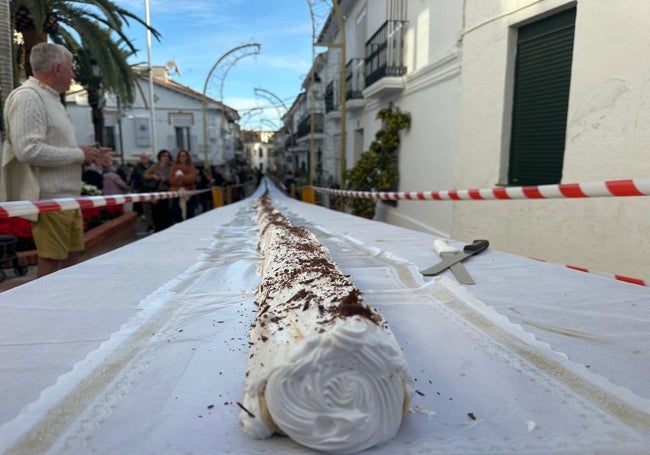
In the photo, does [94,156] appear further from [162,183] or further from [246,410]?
[162,183]

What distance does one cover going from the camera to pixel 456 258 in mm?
2219

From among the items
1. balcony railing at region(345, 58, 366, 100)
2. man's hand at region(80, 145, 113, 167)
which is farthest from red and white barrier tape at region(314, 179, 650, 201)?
balcony railing at region(345, 58, 366, 100)

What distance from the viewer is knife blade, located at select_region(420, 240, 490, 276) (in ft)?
6.63

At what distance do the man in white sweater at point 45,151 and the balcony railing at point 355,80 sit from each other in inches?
391

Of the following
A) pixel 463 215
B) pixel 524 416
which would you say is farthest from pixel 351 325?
pixel 463 215

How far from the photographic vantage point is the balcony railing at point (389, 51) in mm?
8805

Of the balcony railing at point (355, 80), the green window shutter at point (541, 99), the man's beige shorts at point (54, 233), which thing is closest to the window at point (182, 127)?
the balcony railing at point (355, 80)

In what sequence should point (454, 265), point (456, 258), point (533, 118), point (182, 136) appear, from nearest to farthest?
point (454, 265), point (456, 258), point (533, 118), point (182, 136)

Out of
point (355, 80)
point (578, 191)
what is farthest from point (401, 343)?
point (355, 80)

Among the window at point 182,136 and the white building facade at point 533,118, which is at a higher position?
the window at point 182,136

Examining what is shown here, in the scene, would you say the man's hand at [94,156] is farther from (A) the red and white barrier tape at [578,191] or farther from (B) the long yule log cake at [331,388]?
(A) the red and white barrier tape at [578,191]

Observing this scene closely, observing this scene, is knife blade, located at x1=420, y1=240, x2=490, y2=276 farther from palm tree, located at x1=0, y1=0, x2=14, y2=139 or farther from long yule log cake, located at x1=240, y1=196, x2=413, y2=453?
palm tree, located at x1=0, y1=0, x2=14, y2=139

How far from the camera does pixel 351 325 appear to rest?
0.87 m

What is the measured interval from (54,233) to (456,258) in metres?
2.45
